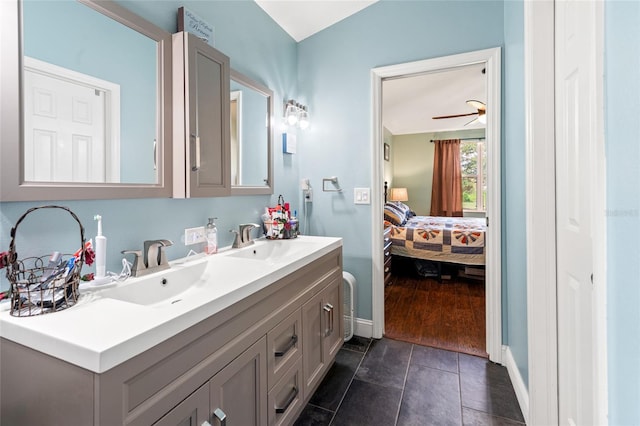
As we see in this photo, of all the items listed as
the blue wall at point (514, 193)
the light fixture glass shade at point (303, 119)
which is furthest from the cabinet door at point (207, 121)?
the blue wall at point (514, 193)

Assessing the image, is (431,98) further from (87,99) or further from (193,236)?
(87,99)

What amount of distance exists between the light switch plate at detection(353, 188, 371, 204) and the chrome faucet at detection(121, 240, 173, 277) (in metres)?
1.44

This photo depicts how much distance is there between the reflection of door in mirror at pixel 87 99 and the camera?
38.4 inches

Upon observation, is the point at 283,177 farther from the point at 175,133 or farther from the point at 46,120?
the point at 46,120

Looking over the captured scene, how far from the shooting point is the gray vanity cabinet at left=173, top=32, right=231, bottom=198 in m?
1.38

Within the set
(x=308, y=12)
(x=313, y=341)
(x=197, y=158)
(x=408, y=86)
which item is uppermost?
(x=408, y=86)

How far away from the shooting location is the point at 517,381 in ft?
5.54

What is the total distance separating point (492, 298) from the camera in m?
2.02

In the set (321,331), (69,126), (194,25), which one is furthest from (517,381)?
(194,25)

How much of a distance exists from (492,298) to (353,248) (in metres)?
1.02

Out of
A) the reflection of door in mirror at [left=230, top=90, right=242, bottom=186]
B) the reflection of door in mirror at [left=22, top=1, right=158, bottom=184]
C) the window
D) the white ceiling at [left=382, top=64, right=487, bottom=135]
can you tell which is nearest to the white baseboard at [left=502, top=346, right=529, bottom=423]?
the reflection of door in mirror at [left=230, top=90, right=242, bottom=186]

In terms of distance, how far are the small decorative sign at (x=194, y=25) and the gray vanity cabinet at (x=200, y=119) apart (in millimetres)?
92

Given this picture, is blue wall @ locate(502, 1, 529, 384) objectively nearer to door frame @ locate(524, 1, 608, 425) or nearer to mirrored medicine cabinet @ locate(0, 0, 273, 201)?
door frame @ locate(524, 1, 608, 425)

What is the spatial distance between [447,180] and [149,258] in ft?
20.2
